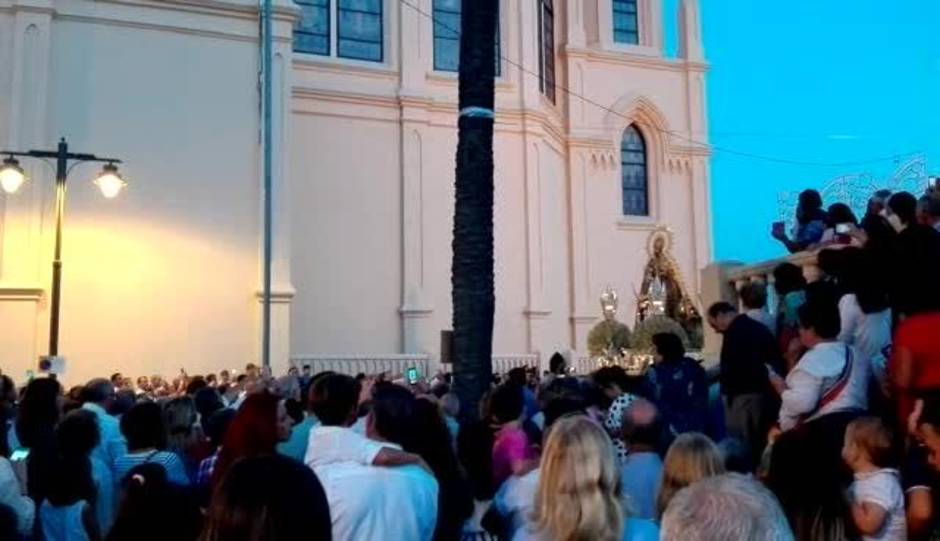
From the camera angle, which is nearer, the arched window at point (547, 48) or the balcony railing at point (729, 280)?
the balcony railing at point (729, 280)

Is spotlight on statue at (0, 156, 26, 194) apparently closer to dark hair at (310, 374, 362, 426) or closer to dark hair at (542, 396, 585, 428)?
dark hair at (542, 396, 585, 428)

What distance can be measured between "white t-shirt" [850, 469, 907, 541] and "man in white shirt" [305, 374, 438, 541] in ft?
6.01

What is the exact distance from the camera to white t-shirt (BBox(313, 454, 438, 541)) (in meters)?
4.52

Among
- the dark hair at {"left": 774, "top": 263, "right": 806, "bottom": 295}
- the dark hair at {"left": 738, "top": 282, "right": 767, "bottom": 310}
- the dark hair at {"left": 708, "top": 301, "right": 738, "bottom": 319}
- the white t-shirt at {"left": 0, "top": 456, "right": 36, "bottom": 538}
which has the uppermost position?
the dark hair at {"left": 774, "top": 263, "right": 806, "bottom": 295}

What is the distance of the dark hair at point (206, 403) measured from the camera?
29.6ft

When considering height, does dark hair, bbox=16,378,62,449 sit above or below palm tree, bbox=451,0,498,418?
below

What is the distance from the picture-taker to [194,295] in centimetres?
2116

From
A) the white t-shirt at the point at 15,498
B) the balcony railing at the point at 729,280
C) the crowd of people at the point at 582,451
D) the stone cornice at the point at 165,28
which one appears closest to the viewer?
the crowd of people at the point at 582,451

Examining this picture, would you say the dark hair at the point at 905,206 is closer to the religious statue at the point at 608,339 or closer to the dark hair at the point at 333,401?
the dark hair at the point at 333,401

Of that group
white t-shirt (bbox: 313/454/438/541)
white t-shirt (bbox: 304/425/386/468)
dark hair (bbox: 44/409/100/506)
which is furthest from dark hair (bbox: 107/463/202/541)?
dark hair (bbox: 44/409/100/506)

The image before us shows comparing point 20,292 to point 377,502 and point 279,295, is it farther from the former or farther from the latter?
point 377,502

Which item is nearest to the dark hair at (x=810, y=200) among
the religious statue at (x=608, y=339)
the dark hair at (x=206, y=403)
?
the dark hair at (x=206, y=403)

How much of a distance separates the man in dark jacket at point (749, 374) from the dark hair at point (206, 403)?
411cm

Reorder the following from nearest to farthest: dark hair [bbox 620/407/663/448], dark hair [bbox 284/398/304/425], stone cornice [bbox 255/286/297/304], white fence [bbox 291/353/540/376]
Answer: dark hair [bbox 620/407/663/448] < dark hair [bbox 284/398/304/425] < stone cornice [bbox 255/286/297/304] < white fence [bbox 291/353/540/376]
